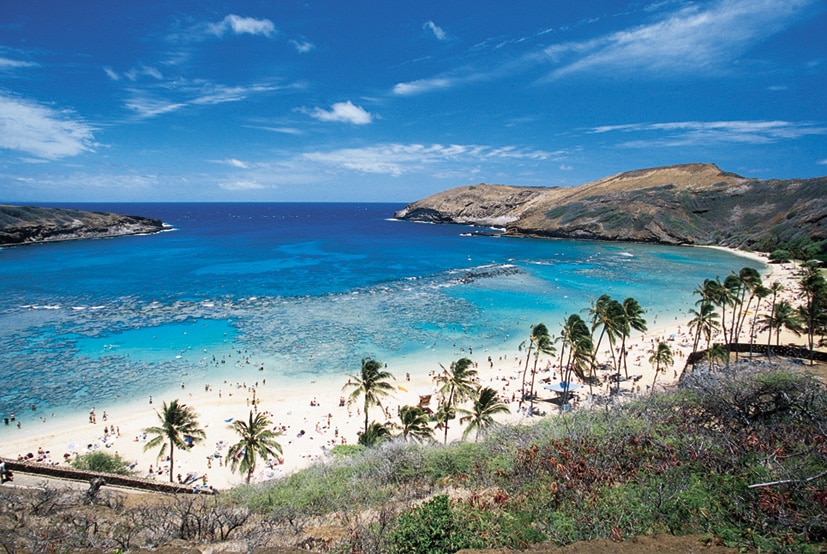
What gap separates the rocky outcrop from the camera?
12044cm

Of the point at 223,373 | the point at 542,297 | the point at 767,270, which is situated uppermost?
the point at 767,270

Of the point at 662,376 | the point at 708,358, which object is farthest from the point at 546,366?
the point at 708,358

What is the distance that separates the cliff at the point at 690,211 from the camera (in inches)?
4254

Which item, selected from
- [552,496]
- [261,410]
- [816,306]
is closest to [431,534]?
[552,496]

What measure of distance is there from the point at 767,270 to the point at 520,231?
274ft

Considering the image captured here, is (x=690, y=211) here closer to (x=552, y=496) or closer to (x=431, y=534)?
(x=552, y=496)

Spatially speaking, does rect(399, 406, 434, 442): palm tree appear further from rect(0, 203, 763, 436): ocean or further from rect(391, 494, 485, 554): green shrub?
rect(0, 203, 763, 436): ocean

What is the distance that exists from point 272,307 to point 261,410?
2922cm

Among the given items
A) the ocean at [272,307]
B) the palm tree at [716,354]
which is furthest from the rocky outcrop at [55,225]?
the palm tree at [716,354]

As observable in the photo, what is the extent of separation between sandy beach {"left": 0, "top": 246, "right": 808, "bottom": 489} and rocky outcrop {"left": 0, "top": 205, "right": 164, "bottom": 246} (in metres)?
128

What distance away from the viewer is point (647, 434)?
12.6 m

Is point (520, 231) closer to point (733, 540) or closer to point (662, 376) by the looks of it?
point (662, 376)

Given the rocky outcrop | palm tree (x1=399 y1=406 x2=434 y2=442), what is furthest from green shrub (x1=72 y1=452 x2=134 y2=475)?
the rocky outcrop

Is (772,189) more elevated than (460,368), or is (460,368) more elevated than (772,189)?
(772,189)
